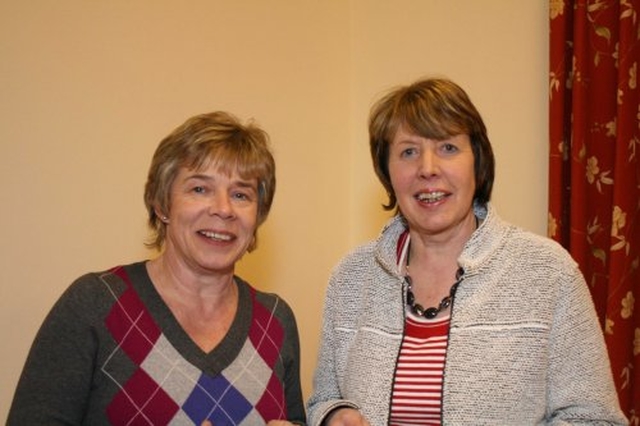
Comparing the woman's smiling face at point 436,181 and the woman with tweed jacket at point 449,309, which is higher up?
the woman's smiling face at point 436,181

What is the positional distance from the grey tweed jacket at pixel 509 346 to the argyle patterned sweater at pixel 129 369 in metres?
0.22

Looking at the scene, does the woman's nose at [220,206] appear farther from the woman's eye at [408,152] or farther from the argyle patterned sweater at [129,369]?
the woman's eye at [408,152]

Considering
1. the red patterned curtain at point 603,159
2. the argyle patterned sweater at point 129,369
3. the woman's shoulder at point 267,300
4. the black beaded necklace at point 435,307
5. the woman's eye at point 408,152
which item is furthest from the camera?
the red patterned curtain at point 603,159

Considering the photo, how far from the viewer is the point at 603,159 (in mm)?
2178

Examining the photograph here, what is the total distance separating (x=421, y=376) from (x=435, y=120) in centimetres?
63

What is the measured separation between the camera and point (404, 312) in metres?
1.64

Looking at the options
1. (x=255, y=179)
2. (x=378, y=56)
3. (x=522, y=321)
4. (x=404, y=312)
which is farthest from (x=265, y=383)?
(x=378, y=56)

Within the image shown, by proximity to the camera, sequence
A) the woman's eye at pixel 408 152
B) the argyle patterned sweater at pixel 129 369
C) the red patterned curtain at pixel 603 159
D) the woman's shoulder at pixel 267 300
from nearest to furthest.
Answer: the argyle patterned sweater at pixel 129 369 → the woman's eye at pixel 408 152 → the woman's shoulder at pixel 267 300 → the red patterned curtain at pixel 603 159

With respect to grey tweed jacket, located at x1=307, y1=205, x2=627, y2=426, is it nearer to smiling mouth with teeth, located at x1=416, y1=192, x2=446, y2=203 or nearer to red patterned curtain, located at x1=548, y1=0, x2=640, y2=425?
smiling mouth with teeth, located at x1=416, y1=192, x2=446, y2=203

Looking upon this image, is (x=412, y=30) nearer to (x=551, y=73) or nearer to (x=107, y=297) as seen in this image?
(x=551, y=73)

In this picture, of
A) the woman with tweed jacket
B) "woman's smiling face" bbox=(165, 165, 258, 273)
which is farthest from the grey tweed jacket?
"woman's smiling face" bbox=(165, 165, 258, 273)

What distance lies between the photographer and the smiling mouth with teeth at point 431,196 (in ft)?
5.39

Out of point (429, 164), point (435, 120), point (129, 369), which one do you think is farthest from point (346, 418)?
point (435, 120)

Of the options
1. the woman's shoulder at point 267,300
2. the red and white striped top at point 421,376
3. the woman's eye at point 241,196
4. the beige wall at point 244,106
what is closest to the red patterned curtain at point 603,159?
the beige wall at point 244,106
